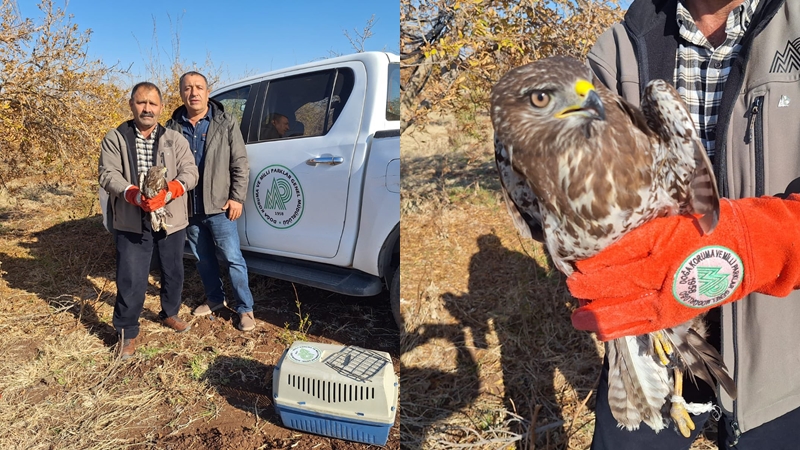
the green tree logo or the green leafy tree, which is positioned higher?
the green leafy tree

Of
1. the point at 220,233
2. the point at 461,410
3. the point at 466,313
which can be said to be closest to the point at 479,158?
the point at 466,313

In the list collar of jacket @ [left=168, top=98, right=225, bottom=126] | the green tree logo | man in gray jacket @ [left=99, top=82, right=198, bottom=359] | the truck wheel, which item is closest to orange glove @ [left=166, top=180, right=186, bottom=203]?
man in gray jacket @ [left=99, top=82, right=198, bottom=359]

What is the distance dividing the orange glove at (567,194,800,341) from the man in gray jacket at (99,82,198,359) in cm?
137

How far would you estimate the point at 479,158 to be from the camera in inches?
142

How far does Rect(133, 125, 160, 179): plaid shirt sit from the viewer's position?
1.71 m

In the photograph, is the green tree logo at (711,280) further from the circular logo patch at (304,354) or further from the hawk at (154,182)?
the hawk at (154,182)

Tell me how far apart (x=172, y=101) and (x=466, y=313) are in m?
1.95

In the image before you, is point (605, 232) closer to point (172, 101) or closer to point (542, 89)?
point (542, 89)

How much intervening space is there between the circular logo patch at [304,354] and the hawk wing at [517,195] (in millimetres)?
927

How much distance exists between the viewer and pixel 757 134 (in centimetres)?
97

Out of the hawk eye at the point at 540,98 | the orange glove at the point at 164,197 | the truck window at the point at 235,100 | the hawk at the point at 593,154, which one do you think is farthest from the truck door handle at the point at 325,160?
the hawk eye at the point at 540,98

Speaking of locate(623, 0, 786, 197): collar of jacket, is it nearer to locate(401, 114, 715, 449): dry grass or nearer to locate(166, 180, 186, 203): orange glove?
locate(401, 114, 715, 449): dry grass

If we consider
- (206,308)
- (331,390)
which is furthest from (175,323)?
(331,390)

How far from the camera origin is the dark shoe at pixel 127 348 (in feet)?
6.04
